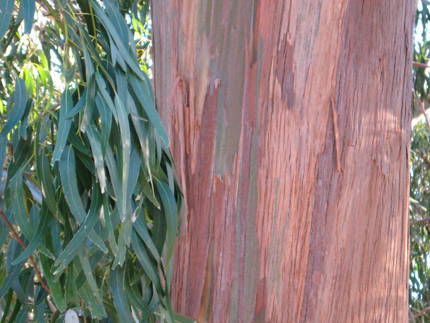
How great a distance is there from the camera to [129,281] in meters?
0.95

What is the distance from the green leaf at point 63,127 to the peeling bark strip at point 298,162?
0.30 meters

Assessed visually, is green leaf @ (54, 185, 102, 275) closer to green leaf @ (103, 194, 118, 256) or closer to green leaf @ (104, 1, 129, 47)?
green leaf @ (103, 194, 118, 256)

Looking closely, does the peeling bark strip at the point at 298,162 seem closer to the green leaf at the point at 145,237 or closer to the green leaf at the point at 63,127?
the green leaf at the point at 145,237

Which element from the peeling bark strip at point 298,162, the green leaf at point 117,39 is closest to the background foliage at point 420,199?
the peeling bark strip at point 298,162

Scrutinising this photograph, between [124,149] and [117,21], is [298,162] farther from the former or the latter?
[117,21]

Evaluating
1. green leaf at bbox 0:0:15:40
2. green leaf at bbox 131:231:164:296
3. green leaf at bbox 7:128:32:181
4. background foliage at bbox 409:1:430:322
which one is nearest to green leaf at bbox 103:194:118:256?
green leaf at bbox 131:231:164:296

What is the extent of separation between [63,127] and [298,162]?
476 mm

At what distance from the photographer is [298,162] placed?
3.01ft

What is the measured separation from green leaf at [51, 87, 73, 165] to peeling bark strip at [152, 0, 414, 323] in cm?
30

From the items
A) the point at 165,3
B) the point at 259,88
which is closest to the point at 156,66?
the point at 165,3

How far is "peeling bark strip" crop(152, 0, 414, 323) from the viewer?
2.99 ft

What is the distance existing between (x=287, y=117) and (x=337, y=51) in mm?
171

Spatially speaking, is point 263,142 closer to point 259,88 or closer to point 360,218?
point 259,88

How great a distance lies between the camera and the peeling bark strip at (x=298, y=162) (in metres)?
0.91
